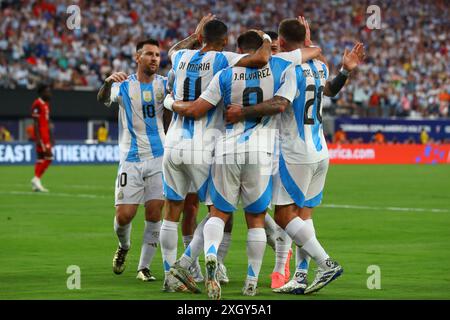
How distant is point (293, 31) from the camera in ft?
33.9

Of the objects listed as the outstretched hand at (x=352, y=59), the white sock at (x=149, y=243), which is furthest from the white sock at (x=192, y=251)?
the outstretched hand at (x=352, y=59)

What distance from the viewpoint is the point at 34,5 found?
44656 millimetres

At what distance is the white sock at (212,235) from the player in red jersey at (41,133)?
16.3 meters

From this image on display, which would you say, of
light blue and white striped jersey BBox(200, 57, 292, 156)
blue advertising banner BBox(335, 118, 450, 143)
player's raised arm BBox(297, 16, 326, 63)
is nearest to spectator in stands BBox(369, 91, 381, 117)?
blue advertising banner BBox(335, 118, 450, 143)

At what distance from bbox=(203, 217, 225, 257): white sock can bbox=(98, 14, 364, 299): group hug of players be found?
0.04ft

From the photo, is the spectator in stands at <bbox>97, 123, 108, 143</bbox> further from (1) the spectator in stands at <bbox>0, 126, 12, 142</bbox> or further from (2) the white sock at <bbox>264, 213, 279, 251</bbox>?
(2) the white sock at <bbox>264, 213, 279, 251</bbox>

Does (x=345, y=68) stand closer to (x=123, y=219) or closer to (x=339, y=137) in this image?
(x=123, y=219)

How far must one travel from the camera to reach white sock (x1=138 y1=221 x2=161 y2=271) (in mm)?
11477

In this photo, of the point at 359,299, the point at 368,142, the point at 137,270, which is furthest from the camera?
the point at 368,142

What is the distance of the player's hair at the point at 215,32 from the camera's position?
10.3 metres

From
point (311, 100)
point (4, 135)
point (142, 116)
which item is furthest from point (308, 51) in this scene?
point (4, 135)

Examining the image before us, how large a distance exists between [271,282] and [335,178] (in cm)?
2182
